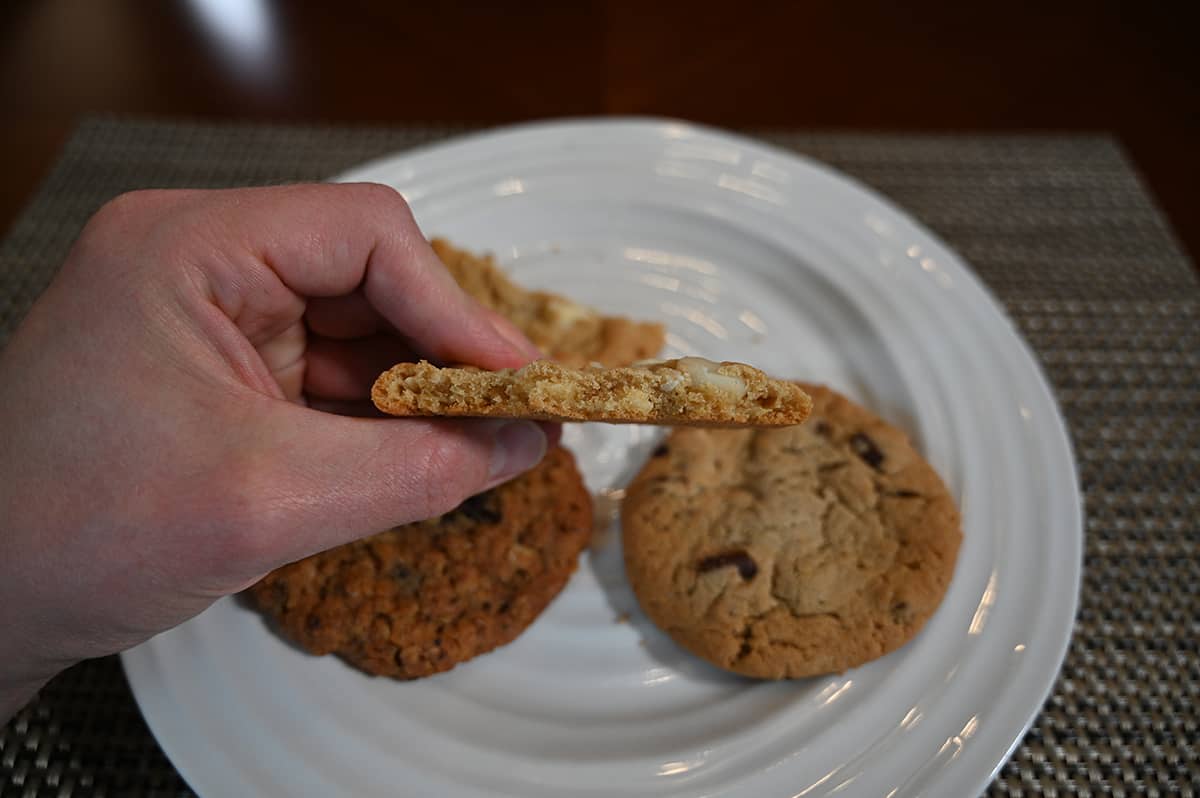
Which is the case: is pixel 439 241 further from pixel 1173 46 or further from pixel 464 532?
pixel 1173 46

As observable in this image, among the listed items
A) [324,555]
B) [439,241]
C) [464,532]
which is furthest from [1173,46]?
[324,555]

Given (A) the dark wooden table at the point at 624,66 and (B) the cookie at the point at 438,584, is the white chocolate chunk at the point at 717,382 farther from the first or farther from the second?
(A) the dark wooden table at the point at 624,66

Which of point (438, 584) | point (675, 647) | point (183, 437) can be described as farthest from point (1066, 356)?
point (183, 437)

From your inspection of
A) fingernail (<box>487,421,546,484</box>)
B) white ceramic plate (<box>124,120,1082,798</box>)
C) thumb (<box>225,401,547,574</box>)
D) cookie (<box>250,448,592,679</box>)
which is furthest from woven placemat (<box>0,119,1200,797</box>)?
fingernail (<box>487,421,546,484</box>)

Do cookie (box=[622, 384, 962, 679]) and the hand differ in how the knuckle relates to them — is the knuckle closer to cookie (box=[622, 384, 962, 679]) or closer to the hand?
the hand

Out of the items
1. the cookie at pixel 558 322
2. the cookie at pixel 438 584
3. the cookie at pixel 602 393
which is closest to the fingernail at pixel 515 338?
the cookie at pixel 558 322

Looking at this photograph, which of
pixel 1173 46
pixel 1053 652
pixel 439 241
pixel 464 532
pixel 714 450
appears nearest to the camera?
pixel 1053 652

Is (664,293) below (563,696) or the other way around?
the other way around
